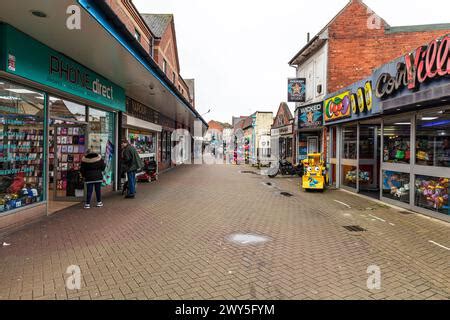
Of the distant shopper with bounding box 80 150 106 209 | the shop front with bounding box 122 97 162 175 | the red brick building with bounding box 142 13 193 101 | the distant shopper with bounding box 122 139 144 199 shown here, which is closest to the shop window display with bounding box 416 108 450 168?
the distant shopper with bounding box 122 139 144 199

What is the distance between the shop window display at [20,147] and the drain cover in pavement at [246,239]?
4.42m

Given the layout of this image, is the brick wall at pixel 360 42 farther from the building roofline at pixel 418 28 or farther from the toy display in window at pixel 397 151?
the toy display in window at pixel 397 151

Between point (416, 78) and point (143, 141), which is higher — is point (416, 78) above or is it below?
above

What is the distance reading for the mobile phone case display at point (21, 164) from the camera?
18.9 ft

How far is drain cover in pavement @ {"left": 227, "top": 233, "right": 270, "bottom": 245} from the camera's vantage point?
5141mm

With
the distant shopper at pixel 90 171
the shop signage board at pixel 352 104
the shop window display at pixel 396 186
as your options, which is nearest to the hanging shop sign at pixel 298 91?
the shop signage board at pixel 352 104

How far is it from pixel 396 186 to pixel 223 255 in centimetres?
652

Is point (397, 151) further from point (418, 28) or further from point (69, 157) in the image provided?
point (69, 157)

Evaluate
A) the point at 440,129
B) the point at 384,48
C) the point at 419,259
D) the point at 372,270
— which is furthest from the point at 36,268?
the point at 384,48

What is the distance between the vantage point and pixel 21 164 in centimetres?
623

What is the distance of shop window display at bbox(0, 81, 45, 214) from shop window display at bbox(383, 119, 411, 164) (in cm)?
926

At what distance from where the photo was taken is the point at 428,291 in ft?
11.2

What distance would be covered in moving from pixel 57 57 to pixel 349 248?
24.3 ft

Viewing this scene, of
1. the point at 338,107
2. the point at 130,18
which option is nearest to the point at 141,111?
the point at 130,18
